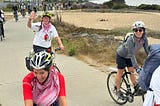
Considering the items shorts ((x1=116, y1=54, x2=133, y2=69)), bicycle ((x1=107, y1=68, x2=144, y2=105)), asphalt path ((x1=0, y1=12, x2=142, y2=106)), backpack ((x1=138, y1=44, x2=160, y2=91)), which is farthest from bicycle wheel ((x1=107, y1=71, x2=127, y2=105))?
backpack ((x1=138, y1=44, x2=160, y2=91))

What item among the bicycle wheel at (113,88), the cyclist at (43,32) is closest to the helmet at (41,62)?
the bicycle wheel at (113,88)

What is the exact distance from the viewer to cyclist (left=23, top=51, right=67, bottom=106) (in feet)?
12.8

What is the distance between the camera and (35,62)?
3.89 m

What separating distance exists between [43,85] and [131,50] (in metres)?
2.90

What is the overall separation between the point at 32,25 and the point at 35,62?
4855 millimetres

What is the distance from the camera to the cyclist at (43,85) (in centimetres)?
390

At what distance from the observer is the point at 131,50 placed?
6.62 meters

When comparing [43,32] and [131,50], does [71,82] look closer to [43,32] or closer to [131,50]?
[43,32]

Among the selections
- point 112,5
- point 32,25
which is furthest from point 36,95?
point 112,5

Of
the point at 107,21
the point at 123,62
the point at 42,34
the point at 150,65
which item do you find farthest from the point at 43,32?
the point at 107,21

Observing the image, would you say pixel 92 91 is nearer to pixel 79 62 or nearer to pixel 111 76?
pixel 111 76

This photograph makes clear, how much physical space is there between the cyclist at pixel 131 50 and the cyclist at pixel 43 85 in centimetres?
266

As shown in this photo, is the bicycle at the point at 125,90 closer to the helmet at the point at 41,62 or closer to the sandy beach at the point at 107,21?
the helmet at the point at 41,62

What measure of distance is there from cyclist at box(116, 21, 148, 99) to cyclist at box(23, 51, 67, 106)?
105 inches
